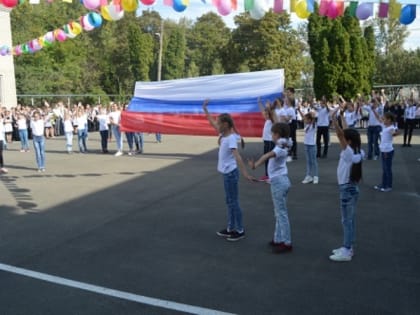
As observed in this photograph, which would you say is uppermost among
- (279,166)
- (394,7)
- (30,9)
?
(30,9)

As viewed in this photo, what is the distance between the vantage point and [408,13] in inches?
416

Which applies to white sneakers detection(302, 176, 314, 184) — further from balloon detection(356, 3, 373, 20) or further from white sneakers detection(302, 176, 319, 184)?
balloon detection(356, 3, 373, 20)

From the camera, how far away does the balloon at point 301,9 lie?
1081 centimetres

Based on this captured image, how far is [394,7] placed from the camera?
1059cm

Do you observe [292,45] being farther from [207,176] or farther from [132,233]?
[132,233]

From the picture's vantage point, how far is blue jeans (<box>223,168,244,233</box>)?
6.73 meters

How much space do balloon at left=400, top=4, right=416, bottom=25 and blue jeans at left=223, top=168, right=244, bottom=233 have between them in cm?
638

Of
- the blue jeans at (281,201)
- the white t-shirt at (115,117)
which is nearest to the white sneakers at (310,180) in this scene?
the blue jeans at (281,201)

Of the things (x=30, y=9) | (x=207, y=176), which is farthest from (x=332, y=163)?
(x=30, y=9)

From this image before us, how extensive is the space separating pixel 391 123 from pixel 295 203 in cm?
Answer: 281

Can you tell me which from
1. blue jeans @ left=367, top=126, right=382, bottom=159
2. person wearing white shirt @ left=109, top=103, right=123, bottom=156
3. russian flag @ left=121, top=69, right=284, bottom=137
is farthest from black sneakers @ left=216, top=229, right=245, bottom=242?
person wearing white shirt @ left=109, top=103, right=123, bottom=156

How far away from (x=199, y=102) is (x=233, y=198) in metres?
8.91

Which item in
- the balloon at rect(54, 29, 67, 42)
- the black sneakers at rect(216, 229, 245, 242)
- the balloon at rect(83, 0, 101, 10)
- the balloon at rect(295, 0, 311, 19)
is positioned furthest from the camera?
the balloon at rect(54, 29, 67, 42)

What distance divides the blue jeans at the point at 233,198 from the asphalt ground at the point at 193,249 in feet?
0.87
